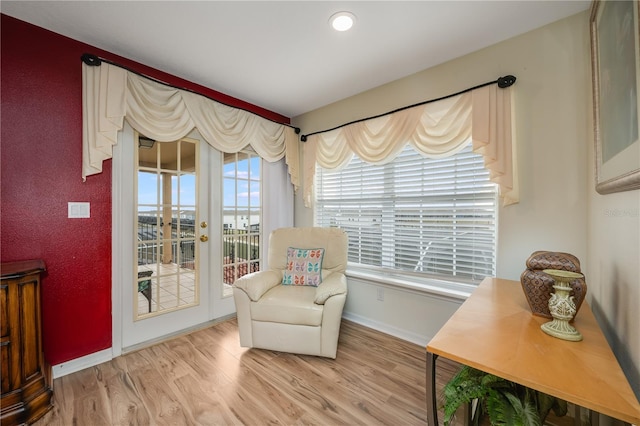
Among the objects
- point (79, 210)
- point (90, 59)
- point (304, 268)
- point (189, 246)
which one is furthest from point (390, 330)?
point (90, 59)

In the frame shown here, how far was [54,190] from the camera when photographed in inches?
72.3

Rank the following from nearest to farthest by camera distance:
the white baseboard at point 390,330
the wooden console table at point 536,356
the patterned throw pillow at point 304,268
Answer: the wooden console table at point 536,356, the white baseboard at point 390,330, the patterned throw pillow at point 304,268

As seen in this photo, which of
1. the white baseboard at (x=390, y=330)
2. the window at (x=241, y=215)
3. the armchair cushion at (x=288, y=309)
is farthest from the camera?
the window at (x=241, y=215)

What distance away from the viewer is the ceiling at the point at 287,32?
161 cm

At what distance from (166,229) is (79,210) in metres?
0.65

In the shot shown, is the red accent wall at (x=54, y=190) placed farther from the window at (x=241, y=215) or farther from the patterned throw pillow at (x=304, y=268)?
the patterned throw pillow at (x=304, y=268)

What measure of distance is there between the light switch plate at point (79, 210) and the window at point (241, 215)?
3.73 ft

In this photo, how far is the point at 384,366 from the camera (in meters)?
1.97

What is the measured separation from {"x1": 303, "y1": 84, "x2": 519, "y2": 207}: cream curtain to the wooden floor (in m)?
1.54

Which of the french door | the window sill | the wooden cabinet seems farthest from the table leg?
the french door

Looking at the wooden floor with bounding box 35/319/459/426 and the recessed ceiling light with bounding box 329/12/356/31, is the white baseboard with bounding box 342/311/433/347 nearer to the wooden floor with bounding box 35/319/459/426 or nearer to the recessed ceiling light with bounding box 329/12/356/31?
the wooden floor with bounding box 35/319/459/426

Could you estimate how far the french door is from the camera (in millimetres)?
2158

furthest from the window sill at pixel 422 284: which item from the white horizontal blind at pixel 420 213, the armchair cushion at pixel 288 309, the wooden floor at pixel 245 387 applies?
the armchair cushion at pixel 288 309

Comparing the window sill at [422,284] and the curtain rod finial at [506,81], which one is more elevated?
the curtain rod finial at [506,81]
